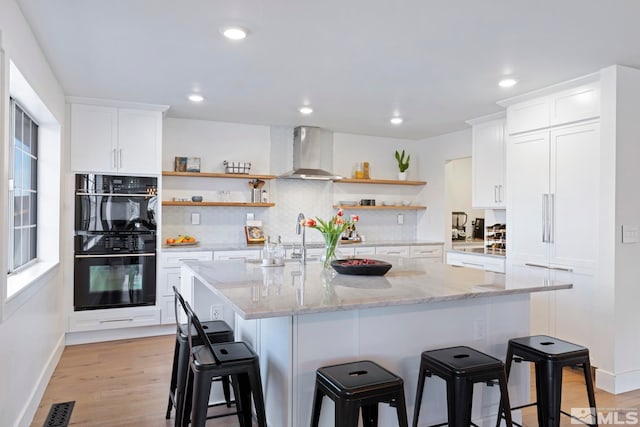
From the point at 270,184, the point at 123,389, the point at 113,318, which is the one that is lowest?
the point at 123,389

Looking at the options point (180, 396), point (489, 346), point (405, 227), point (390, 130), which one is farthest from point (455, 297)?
point (405, 227)

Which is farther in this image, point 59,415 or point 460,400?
point 59,415

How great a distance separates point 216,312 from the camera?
3.18 meters

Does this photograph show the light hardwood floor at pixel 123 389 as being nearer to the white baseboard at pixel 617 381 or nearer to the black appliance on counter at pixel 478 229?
the white baseboard at pixel 617 381

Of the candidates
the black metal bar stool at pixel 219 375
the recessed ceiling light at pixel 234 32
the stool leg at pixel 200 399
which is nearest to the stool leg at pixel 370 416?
the black metal bar stool at pixel 219 375

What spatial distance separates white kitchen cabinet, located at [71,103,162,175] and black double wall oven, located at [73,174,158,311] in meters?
0.12

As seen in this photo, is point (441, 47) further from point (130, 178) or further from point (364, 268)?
point (130, 178)

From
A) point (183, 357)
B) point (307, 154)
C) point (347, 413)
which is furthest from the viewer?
point (307, 154)

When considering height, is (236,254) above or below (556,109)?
below

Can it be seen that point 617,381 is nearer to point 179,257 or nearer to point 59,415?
point 59,415

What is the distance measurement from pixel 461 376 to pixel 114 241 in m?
3.77

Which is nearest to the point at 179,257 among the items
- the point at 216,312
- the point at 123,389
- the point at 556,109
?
the point at 123,389

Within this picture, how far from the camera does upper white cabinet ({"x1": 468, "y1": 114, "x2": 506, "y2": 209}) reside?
4.96m

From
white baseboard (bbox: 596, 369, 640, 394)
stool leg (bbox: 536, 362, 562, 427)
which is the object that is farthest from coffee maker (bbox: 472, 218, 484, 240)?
stool leg (bbox: 536, 362, 562, 427)
